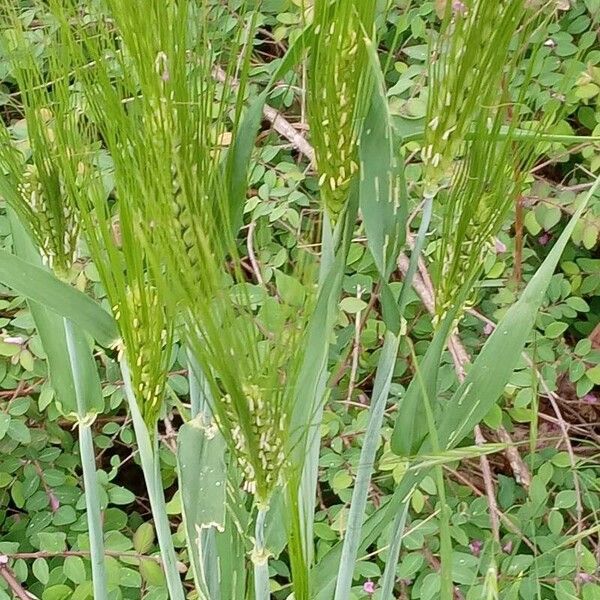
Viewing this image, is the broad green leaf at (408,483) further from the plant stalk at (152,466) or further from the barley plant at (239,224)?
the plant stalk at (152,466)

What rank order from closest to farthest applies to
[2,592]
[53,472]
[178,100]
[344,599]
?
[178,100] < [344,599] < [2,592] < [53,472]

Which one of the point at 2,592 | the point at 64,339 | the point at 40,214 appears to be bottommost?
the point at 2,592

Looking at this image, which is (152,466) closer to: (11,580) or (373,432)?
(373,432)

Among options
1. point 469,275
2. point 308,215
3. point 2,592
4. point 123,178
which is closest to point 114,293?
point 123,178

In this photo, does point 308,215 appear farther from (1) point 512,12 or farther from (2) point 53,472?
(1) point 512,12

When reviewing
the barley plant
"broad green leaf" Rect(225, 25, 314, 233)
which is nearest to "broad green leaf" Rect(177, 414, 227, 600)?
the barley plant

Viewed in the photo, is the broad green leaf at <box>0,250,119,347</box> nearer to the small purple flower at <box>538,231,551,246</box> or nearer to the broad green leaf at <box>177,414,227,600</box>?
the broad green leaf at <box>177,414,227,600</box>

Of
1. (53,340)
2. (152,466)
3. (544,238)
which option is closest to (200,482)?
(152,466)
